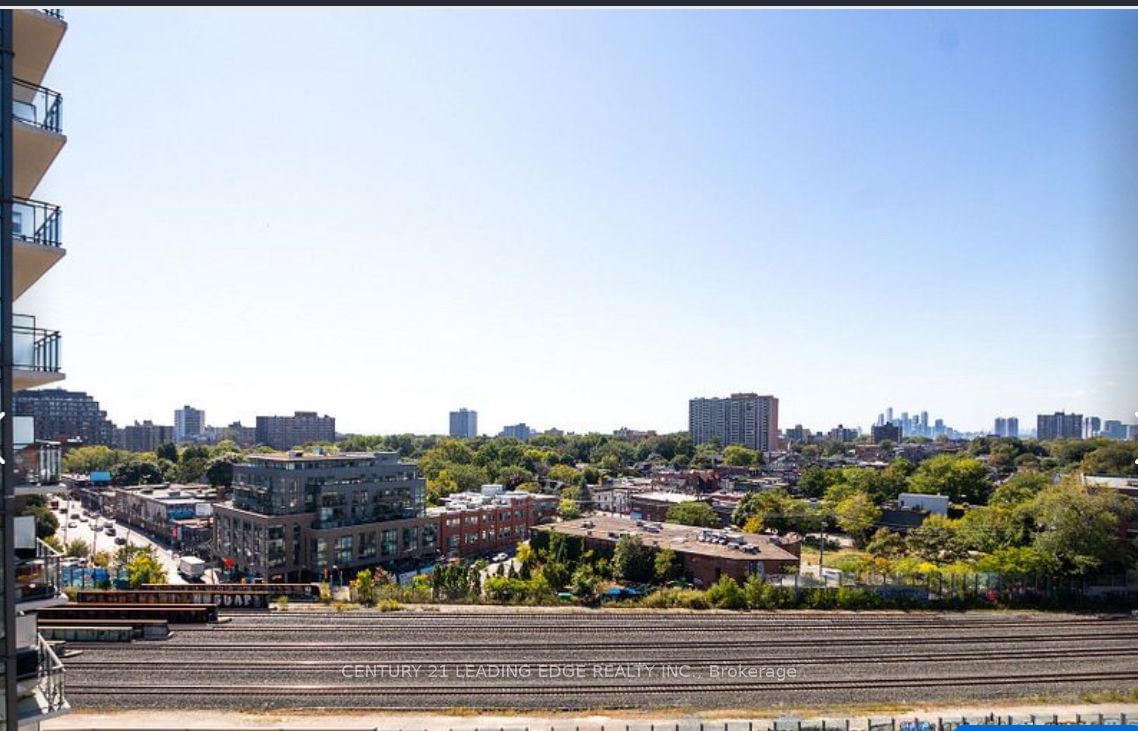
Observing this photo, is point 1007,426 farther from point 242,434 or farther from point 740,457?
point 242,434

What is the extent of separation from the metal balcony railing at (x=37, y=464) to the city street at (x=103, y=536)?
27402mm

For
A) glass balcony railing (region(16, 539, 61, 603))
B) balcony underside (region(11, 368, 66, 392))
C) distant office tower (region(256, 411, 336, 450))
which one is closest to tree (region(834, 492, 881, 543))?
glass balcony railing (region(16, 539, 61, 603))

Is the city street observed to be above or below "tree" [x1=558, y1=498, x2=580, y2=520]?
below

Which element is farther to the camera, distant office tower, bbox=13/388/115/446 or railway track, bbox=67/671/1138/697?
distant office tower, bbox=13/388/115/446

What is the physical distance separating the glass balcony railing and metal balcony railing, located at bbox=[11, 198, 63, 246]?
241 cm

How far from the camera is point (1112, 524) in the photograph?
883 inches

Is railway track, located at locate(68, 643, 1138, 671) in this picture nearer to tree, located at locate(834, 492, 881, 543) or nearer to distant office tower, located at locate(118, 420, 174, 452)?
tree, located at locate(834, 492, 881, 543)

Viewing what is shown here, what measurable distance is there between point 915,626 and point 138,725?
20359mm

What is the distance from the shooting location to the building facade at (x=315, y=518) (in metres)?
27.2

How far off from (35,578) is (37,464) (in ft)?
3.10

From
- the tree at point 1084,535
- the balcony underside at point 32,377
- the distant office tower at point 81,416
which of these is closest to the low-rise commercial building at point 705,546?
the tree at point 1084,535

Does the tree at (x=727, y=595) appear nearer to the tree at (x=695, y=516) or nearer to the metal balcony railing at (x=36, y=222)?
the tree at (x=695, y=516)

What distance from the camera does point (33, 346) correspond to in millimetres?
4629

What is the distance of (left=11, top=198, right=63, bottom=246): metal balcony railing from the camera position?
4496mm
